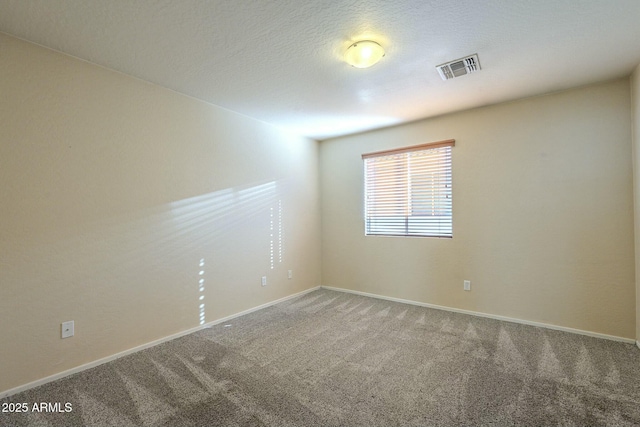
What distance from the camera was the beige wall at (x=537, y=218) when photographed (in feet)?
9.24

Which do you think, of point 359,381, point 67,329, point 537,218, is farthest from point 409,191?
point 67,329

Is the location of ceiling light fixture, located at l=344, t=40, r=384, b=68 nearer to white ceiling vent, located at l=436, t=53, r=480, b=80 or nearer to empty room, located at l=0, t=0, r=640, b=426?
empty room, located at l=0, t=0, r=640, b=426

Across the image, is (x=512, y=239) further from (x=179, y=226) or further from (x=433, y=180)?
(x=179, y=226)

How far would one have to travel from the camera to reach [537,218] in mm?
3166

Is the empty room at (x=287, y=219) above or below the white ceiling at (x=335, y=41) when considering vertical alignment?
below

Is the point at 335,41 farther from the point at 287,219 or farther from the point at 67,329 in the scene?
the point at 67,329

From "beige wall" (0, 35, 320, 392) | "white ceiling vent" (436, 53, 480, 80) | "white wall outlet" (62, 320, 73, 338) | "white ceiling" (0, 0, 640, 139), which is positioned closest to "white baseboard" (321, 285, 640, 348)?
"beige wall" (0, 35, 320, 392)

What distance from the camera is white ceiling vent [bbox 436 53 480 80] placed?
2436mm

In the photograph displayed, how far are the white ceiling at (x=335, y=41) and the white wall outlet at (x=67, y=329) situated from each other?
2.08 metres

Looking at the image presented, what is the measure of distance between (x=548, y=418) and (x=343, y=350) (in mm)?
1442

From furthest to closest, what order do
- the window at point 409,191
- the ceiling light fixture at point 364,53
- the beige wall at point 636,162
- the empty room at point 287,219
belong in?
1. the window at point 409,191
2. the beige wall at point 636,162
3. the ceiling light fixture at point 364,53
4. the empty room at point 287,219

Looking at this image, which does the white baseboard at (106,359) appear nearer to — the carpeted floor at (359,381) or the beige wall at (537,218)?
the carpeted floor at (359,381)

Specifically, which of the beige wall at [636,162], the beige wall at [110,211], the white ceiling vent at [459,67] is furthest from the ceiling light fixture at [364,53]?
the beige wall at [636,162]

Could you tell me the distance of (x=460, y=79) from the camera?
2768 mm
